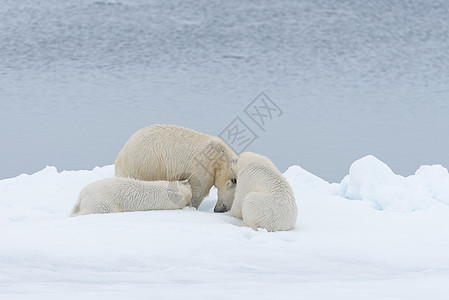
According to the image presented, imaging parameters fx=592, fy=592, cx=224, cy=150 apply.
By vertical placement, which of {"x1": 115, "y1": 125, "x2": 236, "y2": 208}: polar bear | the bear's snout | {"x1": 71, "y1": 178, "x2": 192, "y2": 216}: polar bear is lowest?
the bear's snout

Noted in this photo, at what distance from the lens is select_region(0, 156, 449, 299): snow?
15.6 ft

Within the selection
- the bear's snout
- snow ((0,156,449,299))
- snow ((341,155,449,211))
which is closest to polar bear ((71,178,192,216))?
snow ((0,156,449,299))

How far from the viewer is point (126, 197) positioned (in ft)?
25.9

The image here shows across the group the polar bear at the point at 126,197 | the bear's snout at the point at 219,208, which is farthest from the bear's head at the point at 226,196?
the polar bear at the point at 126,197

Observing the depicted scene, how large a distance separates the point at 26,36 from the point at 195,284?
29328 mm

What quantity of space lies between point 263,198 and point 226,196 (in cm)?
121

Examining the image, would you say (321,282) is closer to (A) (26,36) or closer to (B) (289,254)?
(B) (289,254)

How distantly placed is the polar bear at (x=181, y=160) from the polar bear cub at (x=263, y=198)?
1.95 ft

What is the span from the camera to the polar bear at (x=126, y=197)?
309 inches

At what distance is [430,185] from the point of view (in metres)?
10.3

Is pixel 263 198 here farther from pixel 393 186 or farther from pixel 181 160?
pixel 393 186

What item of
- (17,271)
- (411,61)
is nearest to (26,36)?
(411,61)

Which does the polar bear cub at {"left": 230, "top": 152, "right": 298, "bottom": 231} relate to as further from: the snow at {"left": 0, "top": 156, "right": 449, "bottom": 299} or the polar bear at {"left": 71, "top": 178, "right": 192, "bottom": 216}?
the polar bear at {"left": 71, "top": 178, "right": 192, "bottom": 216}

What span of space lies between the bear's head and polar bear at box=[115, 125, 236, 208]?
0.05ft
